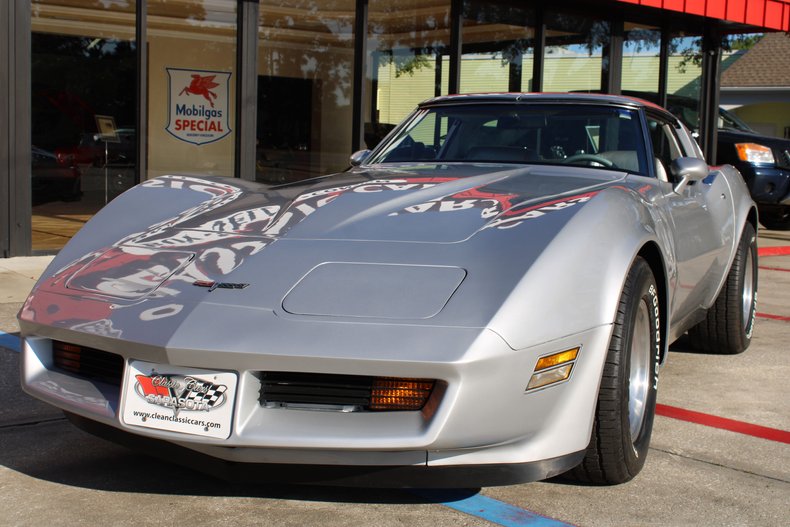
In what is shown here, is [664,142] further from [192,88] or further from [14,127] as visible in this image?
[192,88]

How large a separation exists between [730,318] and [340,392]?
3349 millimetres

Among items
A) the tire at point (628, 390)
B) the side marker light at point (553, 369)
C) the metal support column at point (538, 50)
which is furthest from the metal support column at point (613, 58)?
the side marker light at point (553, 369)

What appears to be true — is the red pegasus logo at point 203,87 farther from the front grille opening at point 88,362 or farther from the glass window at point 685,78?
the front grille opening at point 88,362

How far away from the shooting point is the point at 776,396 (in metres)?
4.64

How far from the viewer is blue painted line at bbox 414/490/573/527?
2.94 m

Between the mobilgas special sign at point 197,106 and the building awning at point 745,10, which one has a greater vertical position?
the building awning at point 745,10

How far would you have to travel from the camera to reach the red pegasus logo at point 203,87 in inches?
418

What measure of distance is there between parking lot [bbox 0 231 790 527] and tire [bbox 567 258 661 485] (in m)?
0.10

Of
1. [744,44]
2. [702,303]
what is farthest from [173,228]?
[744,44]

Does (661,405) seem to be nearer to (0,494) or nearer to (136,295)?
(136,295)

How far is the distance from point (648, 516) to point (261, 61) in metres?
8.61

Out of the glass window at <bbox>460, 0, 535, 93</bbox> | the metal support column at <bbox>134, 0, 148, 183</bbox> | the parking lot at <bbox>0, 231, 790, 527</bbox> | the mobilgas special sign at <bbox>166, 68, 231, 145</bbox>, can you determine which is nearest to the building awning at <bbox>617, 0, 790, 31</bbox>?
the glass window at <bbox>460, 0, 535, 93</bbox>

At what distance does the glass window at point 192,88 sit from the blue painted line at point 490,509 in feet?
24.8

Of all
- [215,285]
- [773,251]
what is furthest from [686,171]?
[773,251]
